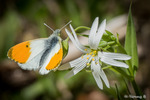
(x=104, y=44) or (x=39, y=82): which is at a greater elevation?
(x=104, y=44)

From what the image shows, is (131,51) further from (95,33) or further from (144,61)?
(144,61)

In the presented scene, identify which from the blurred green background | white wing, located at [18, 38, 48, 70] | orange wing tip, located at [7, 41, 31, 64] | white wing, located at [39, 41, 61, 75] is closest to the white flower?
white wing, located at [39, 41, 61, 75]

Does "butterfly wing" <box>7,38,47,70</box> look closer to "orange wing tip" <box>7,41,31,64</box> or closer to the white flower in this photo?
"orange wing tip" <box>7,41,31,64</box>

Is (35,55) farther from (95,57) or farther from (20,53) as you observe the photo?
(95,57)

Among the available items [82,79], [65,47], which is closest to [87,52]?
[65,47]

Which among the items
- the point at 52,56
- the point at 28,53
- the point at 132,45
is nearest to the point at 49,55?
the point at 52,56

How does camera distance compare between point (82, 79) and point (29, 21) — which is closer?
point (82, 79)
